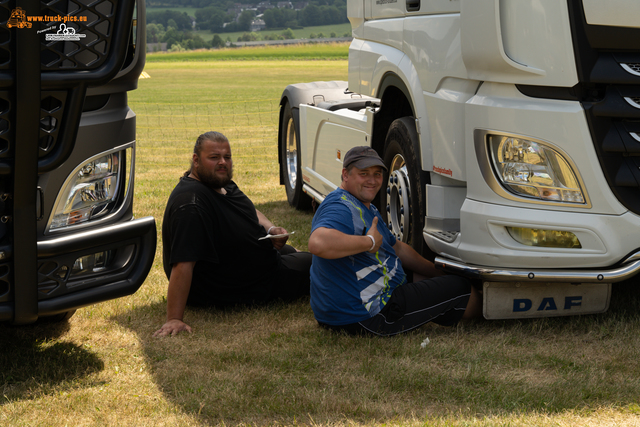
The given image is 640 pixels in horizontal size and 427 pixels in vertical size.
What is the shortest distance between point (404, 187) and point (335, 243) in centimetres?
94

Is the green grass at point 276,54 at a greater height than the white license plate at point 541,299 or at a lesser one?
greater

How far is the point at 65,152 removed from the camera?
3158mm

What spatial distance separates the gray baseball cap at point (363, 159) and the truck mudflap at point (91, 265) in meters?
1.15

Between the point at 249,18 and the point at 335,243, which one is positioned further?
the point at 249,18

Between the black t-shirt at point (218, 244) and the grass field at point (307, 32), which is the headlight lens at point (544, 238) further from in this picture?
the grass field at point (307, 32)

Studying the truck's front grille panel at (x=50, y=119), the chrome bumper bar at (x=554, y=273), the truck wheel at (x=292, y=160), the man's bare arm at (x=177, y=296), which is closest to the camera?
the truck's front grille panel at (x=50, y=119)

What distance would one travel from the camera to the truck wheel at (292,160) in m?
8.20

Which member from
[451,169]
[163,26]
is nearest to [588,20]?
[451,169]

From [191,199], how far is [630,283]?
2.89 m

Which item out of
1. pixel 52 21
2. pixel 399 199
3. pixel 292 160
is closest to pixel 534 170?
pixel 399 199

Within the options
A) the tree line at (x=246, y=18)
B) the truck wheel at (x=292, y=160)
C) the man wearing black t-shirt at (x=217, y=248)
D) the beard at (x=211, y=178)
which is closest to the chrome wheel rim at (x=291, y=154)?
the truck wheel at (x=292, y=160)

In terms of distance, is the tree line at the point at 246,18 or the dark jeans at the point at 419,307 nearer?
the dark jeans at the point at 419,307

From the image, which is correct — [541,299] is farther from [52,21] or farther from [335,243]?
[52,21]

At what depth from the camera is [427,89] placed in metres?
4.37
